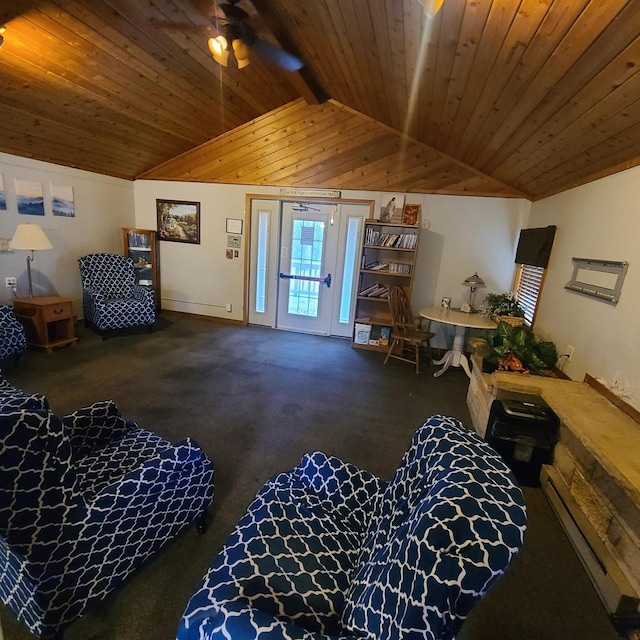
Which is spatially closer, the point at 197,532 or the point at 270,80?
the point at 197,532

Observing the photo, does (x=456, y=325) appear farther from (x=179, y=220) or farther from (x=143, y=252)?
(x=143, y=252)

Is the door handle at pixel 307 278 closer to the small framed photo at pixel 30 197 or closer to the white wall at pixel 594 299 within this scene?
the white wall at pixel 594 299

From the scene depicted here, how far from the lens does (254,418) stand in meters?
2.88

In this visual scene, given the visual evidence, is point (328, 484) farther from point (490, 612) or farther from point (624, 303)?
point (624, 303)

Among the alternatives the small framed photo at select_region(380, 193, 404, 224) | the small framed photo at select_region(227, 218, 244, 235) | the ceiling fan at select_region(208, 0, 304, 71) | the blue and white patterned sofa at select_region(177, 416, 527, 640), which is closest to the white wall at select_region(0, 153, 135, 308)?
the small framed photo at select_region(227, 218, 244, 235)

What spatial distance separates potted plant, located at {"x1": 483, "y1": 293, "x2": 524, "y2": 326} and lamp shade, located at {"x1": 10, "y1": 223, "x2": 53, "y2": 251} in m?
5.21

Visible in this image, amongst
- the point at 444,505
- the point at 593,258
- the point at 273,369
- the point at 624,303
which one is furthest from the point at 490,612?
the point at 273,369

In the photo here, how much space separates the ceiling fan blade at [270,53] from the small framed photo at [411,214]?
2.35 metres

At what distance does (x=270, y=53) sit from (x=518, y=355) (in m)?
3.10

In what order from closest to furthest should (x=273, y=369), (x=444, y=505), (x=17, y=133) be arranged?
(x=444, y=505) < (x=17, y=133) < (x=273, y=369)

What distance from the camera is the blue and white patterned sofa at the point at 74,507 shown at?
977 millimetres

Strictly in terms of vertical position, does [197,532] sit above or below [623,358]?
below

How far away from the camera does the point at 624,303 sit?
85.8 inches

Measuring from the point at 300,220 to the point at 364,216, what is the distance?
0.98 meters
